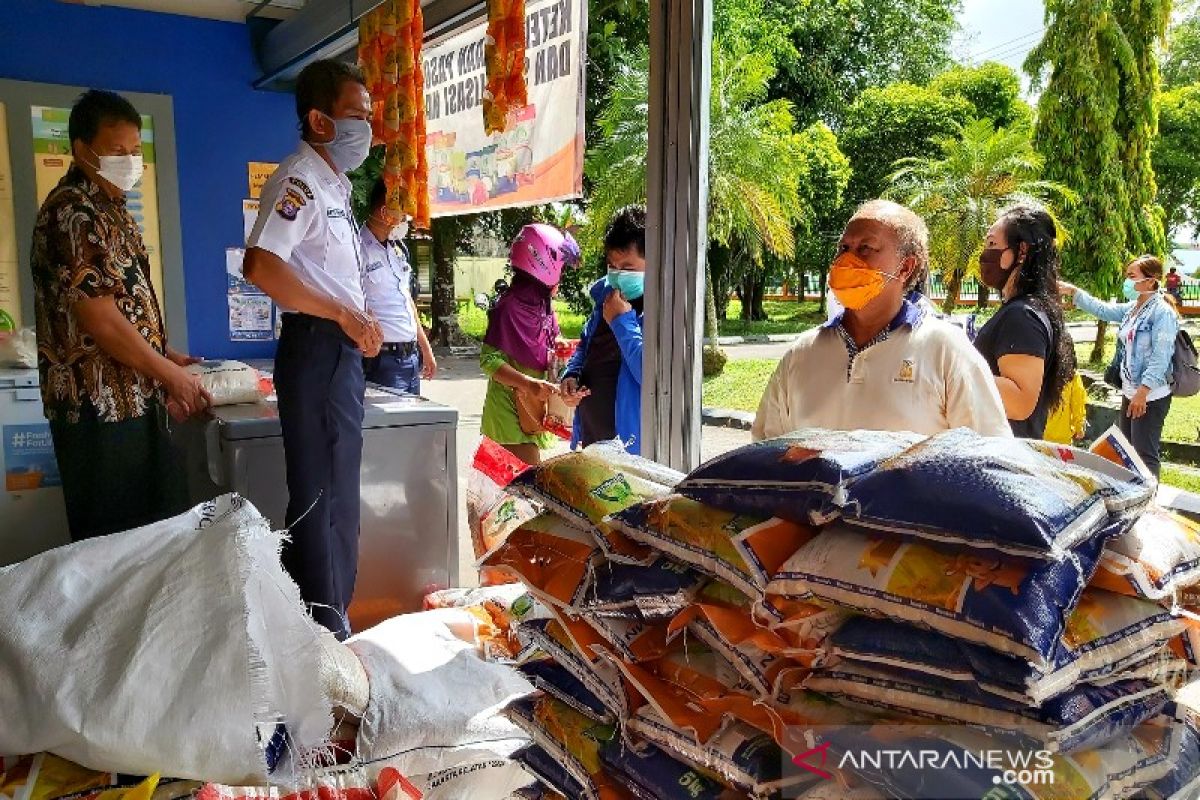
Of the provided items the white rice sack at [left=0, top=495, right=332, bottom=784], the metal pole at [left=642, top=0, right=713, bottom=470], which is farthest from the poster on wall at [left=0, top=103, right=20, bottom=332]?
the white rice sack at [left=0, top=495, right=332, bottom=784]

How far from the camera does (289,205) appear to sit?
8.59 ft

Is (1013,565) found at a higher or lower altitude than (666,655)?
higher

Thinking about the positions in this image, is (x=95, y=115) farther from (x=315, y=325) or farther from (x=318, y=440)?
(x=318, y=440)

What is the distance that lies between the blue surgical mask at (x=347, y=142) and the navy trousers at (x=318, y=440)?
1.91 ft

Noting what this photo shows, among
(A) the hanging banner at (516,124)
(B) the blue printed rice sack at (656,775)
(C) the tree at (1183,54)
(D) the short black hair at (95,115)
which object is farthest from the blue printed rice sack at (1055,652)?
(C) the tree at (1183,54)

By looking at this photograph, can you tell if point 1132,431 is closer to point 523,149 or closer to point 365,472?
point 523,149

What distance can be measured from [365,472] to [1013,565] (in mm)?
2570

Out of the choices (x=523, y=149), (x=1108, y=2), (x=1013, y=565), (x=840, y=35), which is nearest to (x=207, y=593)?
(x=1013, y=565)

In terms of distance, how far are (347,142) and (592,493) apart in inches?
79.2

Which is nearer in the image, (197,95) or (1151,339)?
(1151,339)

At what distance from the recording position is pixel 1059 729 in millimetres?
889

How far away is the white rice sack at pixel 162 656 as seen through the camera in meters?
1.22

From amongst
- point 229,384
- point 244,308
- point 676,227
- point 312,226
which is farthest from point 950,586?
point 244,308

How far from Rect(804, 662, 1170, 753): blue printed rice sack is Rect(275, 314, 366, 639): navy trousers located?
2.03m
